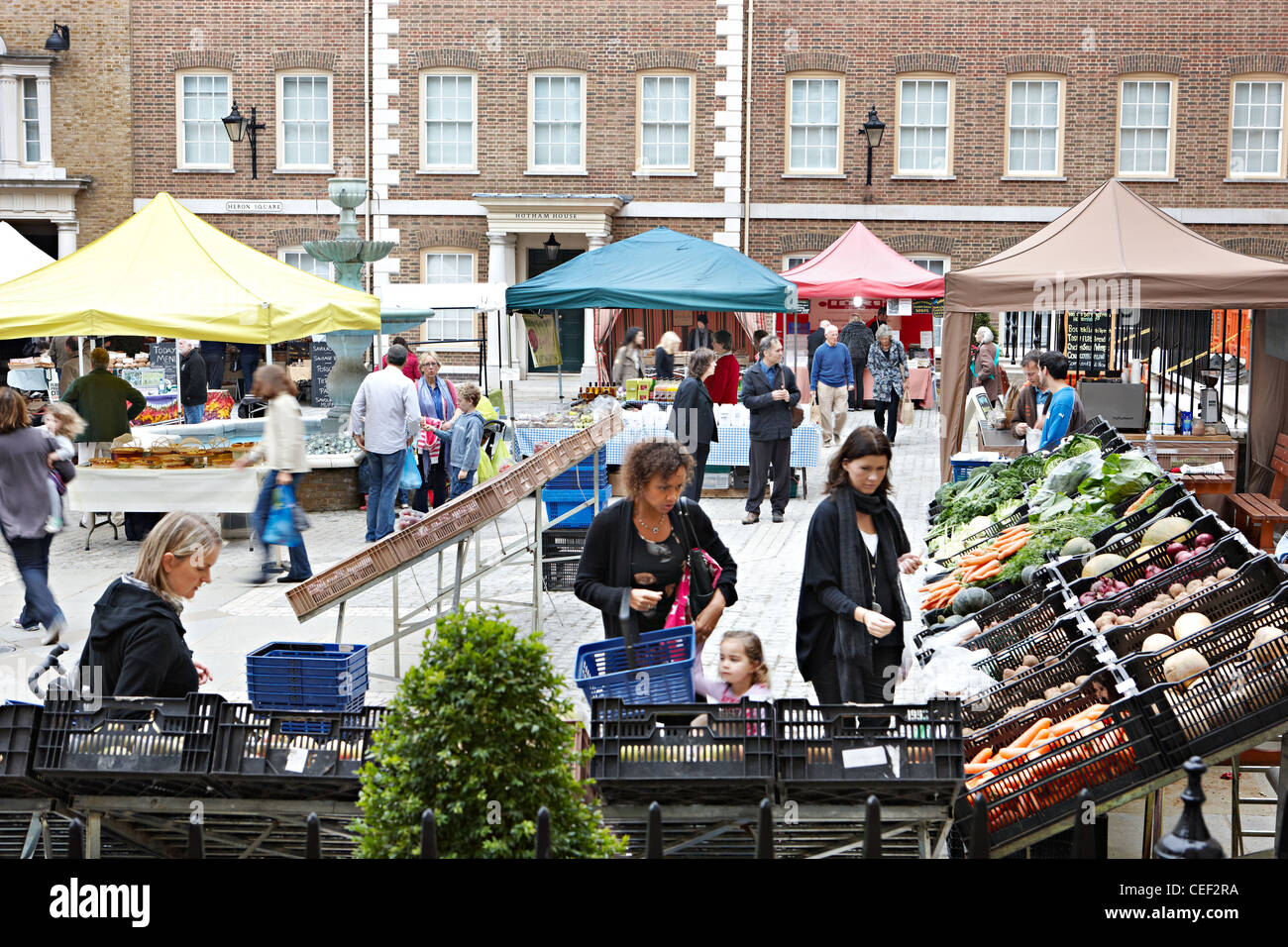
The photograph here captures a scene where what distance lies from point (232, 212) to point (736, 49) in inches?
422

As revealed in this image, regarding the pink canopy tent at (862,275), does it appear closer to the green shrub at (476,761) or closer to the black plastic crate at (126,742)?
the black plastic crate at (126,742)

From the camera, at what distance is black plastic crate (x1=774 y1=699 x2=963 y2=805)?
4.00 m

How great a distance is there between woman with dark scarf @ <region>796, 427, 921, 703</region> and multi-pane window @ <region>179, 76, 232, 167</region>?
26059 mm

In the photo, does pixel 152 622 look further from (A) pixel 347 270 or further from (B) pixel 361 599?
(A) pixel 347 270

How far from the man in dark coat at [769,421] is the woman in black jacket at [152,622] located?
30.4 feet

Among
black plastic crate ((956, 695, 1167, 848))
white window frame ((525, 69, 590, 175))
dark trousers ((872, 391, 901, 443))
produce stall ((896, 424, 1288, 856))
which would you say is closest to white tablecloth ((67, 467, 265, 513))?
produce stall ((896, 424, 1288, 856))

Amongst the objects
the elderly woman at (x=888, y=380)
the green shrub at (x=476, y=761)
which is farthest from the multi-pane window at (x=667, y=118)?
the green shrub at (x=476, y=761)

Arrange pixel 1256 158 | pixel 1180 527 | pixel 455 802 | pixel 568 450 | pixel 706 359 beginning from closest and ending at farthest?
1. pixel 455 802
2. pixel 1180 527
3. pixel 568 450
4. pixel 706 359
5. pixel 1256 158

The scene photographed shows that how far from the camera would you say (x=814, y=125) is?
91.9ft

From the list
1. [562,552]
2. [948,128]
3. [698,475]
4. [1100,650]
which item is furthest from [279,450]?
[948,128]
